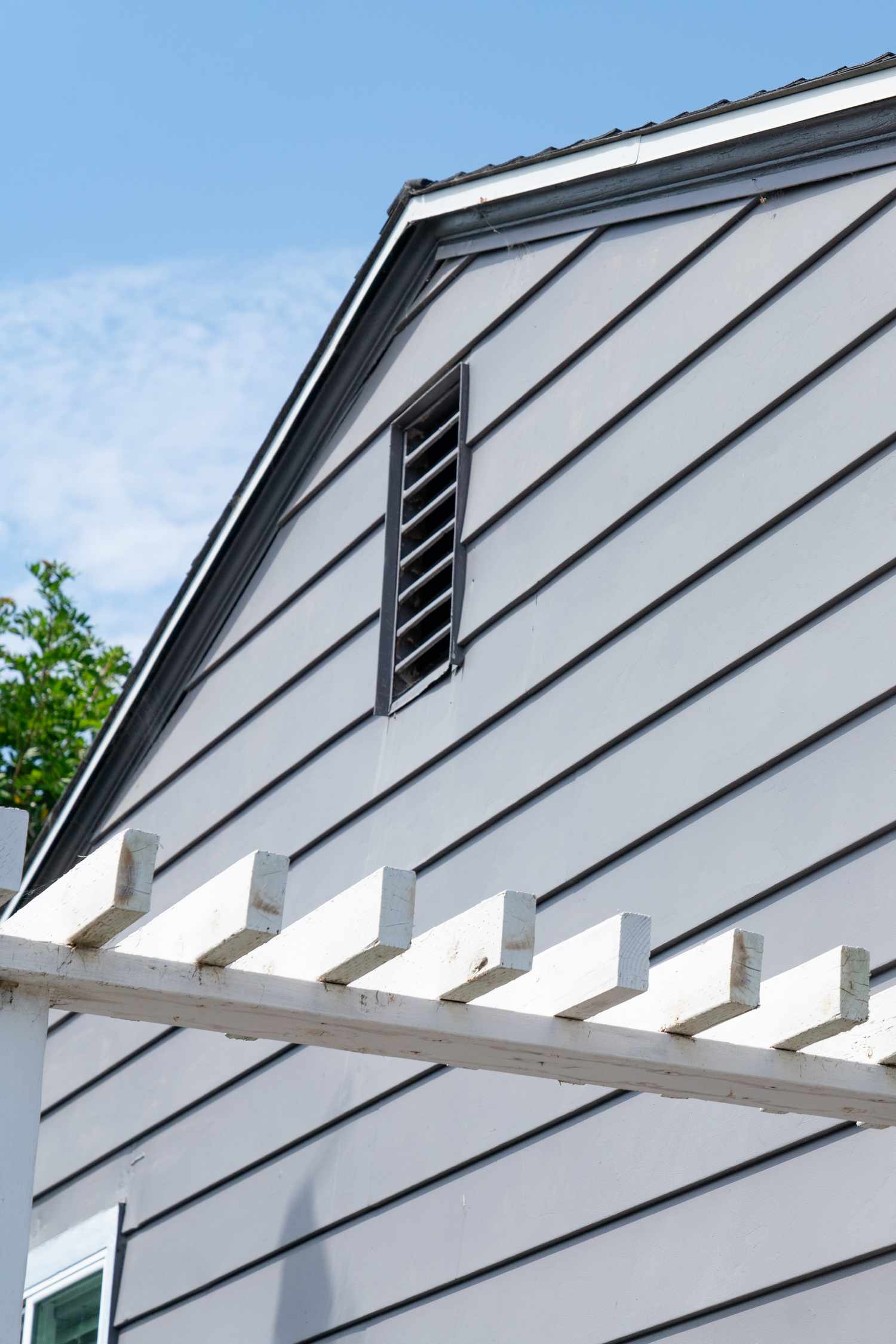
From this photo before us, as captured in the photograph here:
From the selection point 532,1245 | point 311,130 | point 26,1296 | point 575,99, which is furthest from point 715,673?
point 311,130

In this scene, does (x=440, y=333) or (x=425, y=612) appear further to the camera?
(x=440, y=333)

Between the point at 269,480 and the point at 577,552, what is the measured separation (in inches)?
64.9

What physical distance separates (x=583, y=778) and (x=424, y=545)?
1122mm

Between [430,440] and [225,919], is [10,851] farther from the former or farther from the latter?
[430,440]

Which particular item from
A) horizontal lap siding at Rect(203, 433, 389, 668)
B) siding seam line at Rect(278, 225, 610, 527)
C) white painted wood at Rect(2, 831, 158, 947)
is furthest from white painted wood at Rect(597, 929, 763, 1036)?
horizontal lap siding at Rect(203, 433, 389, 668)

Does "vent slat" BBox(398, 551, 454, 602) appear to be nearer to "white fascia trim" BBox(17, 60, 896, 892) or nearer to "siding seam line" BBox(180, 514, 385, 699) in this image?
"siding seam line" BBox(180, 514, 385, 699)

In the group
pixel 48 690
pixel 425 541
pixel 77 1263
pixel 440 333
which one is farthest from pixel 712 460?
pixel 48 690

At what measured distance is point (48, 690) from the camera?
14.5 metres

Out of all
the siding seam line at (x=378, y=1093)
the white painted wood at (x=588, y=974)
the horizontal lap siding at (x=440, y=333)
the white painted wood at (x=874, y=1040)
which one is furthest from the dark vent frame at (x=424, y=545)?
the white painted wood at (x=588, y=974)

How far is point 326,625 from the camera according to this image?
514cm

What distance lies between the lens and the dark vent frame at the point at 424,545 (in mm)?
4688

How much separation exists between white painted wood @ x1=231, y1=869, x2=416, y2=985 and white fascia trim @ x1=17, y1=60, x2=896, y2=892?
7.11ft

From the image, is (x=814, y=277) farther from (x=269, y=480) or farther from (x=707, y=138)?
(x=269, y=480)

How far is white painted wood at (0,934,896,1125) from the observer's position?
205cm
